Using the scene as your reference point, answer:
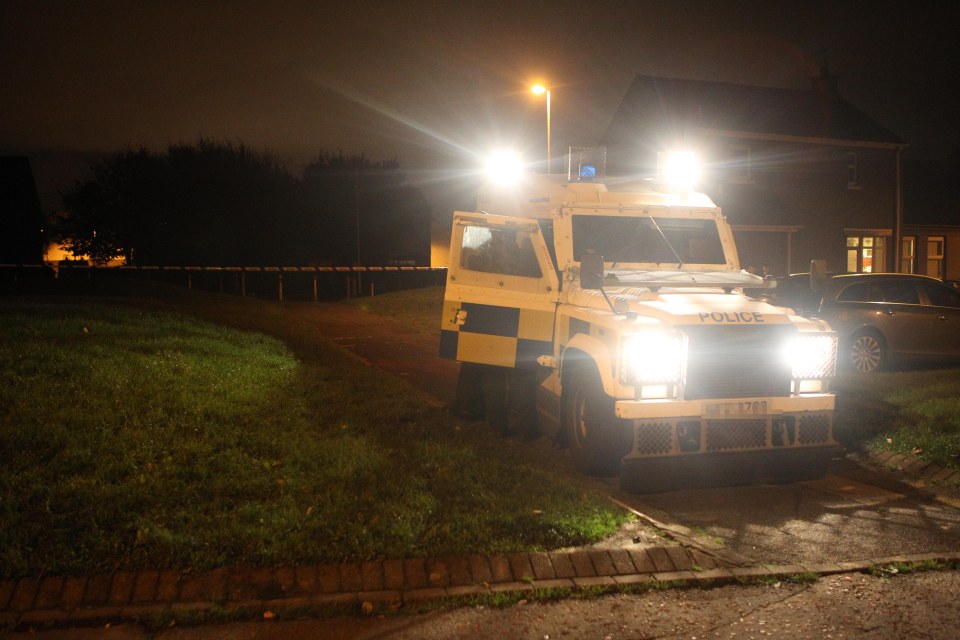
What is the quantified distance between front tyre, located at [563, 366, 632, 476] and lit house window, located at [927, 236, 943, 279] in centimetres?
3267

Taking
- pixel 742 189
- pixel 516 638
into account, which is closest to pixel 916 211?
pixel 742 189

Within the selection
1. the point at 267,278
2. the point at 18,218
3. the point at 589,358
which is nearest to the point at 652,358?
the point at 589,358

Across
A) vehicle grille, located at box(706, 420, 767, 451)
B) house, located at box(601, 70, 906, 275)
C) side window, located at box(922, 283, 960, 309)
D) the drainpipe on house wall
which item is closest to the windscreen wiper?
vehicle grille, located at box(706, 420, 767, 451)

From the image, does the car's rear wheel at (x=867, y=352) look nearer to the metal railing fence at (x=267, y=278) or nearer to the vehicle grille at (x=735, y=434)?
the vehicle grille at (x=735, y=434)

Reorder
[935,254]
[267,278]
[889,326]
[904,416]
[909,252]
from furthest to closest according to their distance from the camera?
[267,278] < [935,254] < [909,252] < [889,326] < [904,416]

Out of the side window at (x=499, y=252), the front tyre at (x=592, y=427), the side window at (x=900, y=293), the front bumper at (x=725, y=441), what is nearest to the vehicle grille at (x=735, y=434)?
the front bumper at (x=725, y=441)

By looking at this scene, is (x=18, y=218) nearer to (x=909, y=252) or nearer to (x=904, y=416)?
(x=909, y=252)

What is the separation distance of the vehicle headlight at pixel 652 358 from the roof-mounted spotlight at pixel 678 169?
310cm

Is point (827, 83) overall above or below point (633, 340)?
above

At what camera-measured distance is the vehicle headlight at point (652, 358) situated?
5992mm

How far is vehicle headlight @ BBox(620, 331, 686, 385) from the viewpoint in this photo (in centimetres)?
599

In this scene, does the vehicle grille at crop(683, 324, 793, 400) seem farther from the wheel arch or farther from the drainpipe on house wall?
the drainpipe on house wall

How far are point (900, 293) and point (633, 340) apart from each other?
7.88 metres

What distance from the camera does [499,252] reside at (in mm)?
8195
